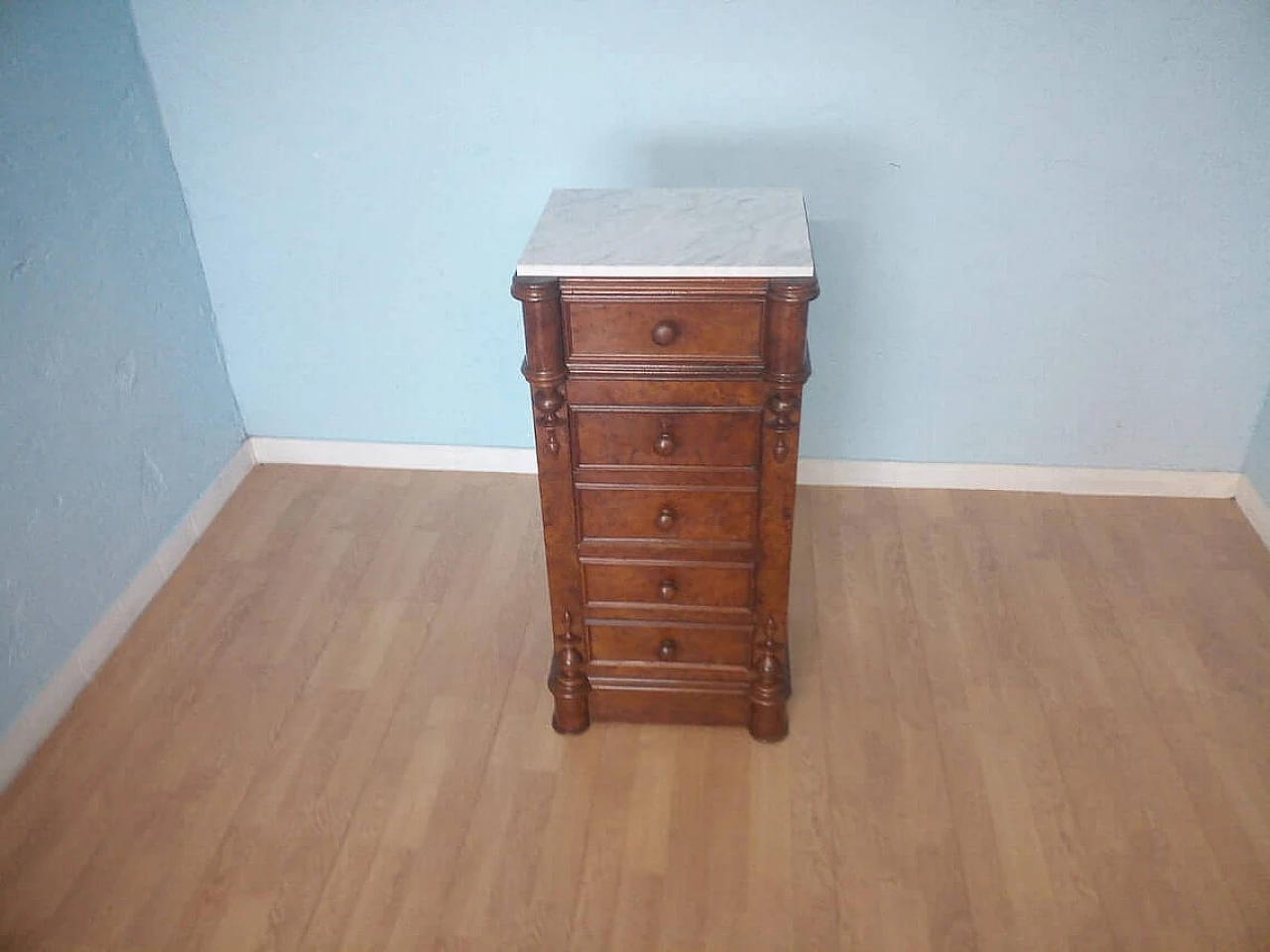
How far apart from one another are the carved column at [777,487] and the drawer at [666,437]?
0.04 meters

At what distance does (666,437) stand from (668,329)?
0.19 metres

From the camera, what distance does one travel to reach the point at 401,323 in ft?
8.20

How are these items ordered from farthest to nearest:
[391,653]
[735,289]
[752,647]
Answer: [391,653] < [752,647] < [735,289]

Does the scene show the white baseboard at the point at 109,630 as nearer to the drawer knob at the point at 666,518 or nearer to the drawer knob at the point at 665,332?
the drawer knob at the point at 666,518

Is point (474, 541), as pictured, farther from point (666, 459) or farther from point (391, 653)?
point (666, 459)

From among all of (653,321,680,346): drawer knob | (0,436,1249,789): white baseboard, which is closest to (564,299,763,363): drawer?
(653,321,680,346): drawer knob

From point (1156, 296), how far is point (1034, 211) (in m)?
0.34

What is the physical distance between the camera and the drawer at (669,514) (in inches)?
67.6

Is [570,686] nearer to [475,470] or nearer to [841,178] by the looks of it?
[475,470]

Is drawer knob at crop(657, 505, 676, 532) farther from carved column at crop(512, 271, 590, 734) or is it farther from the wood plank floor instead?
the wood plank floor

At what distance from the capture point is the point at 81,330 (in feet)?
6.75

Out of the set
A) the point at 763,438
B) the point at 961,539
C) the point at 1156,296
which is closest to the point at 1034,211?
the point at 1156,296

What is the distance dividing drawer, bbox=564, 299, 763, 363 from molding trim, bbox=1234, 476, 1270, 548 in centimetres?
149

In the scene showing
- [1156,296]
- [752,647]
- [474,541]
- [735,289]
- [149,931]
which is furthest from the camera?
[474,541]
